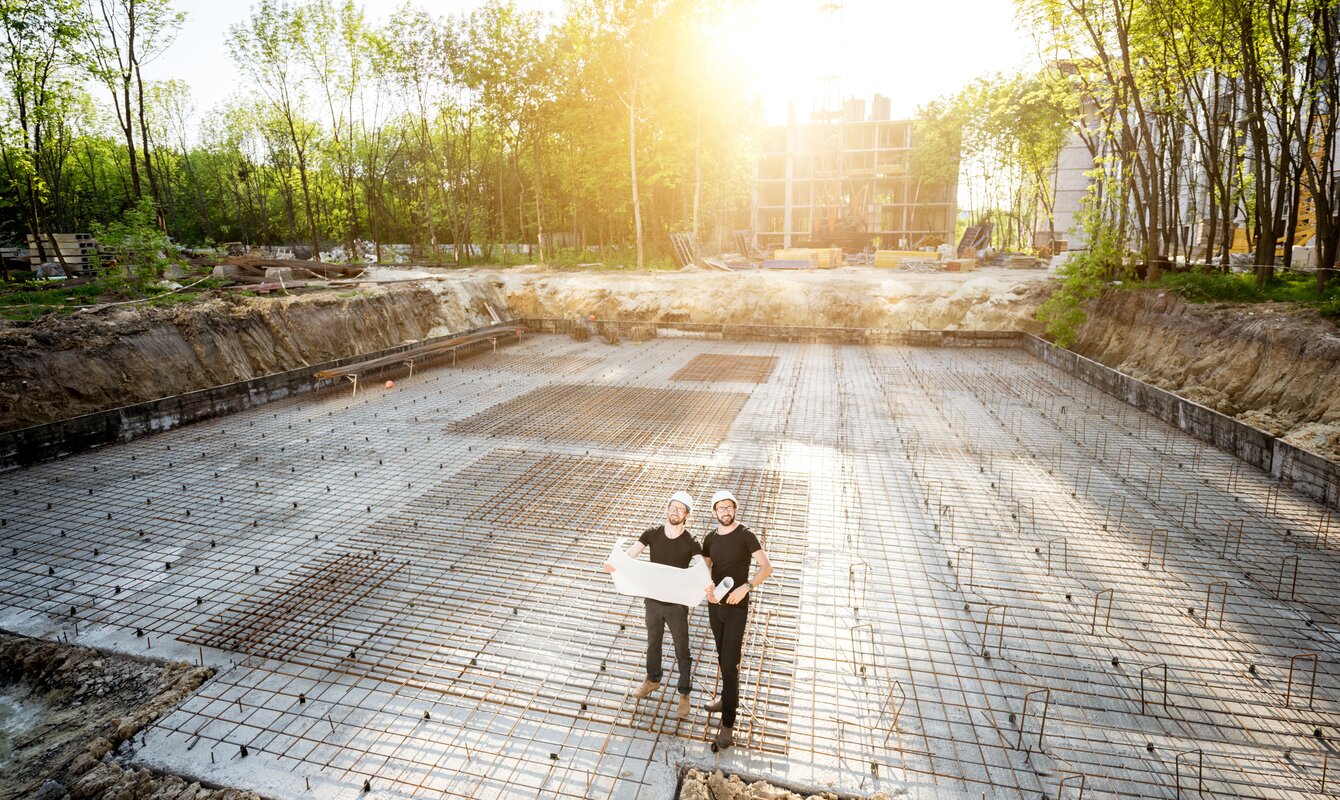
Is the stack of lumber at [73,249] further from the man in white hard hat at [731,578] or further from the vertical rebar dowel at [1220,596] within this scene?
the vertical rebar dowel at [1220,596]

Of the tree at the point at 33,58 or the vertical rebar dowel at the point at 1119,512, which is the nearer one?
the vertical rebar dowel at the point at 1119,512

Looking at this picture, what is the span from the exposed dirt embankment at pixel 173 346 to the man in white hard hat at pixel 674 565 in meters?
10.6

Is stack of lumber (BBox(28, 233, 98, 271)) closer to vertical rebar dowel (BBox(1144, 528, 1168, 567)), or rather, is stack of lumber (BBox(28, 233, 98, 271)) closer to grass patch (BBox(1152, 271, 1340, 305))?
vertical rebar dowel (BBox(1144, 528, 1168, 567))

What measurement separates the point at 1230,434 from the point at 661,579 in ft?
29.3

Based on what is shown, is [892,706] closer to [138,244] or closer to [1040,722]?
[1040,722]

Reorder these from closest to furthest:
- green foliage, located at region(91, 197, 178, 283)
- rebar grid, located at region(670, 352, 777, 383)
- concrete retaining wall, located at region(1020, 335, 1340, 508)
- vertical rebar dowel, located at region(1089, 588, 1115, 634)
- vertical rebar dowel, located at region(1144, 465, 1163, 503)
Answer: vertical rebar dowel, located at region(1089, 588, 1115, 634)
concrete retaining wall, located at region(1020, 335, 1340, 508)
vertical rebar dowel, located at region(1144, 465, 1163, 503)
green foliage, located at region(91, 197, 178, 283)
rebar grid, located at region(670, 352, 777, 383)

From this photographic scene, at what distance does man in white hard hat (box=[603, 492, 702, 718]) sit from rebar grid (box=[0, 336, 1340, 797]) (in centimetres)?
30

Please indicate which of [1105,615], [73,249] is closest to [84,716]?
[1105,615]

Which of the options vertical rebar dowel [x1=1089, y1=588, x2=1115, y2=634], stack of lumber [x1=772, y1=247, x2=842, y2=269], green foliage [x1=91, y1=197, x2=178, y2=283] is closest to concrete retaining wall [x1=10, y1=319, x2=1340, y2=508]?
vertical rebar dowel [x1=1089, y1=588, x2=1115, y2=634]

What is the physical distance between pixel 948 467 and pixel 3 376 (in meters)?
13.0

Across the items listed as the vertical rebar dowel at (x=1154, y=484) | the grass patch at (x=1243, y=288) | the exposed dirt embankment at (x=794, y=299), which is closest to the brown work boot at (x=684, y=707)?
the vertical rebar dowel at (x=1154, y=484)

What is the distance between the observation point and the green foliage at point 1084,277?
14148 millimetres

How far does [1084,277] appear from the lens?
571 inches

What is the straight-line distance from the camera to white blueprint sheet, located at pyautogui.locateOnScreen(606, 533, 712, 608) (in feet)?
12.3
